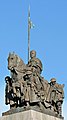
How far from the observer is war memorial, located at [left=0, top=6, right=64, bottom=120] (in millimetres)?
19328

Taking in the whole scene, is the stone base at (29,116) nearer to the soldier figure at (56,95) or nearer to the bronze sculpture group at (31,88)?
the bronze sculpture group at (31,88)

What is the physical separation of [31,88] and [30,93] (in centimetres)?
27

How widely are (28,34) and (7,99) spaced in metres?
4.73

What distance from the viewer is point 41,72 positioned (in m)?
21.1

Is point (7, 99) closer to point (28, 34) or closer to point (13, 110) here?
point (13, 110)

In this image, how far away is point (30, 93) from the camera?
19.5 meters

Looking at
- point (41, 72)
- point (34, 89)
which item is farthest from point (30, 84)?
point (41, 72)

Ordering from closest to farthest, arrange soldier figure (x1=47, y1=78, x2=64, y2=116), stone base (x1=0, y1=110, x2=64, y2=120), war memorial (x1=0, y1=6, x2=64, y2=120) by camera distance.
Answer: stone base (x1=0, y1=110, x2=64, y2=120) → war memorial (x1=0, y1=6, x2=64, y2=120) → soldier figure (x1=47, y1=78, x2=64, y2=116)

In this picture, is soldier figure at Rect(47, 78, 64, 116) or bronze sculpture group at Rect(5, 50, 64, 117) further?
soldier figure at Rect(47, 78, 64, 116)

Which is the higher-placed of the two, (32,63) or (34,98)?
(32,63)

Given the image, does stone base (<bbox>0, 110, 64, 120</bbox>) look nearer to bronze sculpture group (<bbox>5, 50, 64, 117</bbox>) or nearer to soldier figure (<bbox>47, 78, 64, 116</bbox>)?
bronze sculpture group (<bbox>5, 50, 64, 117</bbox>)

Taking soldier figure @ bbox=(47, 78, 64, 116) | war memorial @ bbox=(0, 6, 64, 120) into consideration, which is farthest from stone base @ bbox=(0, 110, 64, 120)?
soldier figure @ bbox=(47, 78, 64, 116)

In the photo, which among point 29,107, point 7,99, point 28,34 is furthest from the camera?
point 28,34

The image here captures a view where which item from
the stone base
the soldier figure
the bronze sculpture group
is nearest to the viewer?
the stone base
